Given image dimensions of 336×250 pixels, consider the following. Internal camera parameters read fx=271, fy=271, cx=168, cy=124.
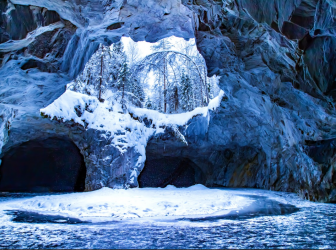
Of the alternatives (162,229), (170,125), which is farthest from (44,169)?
(162,229)

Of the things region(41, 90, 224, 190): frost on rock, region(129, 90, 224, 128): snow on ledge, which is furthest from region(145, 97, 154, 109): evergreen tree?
region(41, 90, 224, 190): frost on rock

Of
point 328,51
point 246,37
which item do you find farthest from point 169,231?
point 328,51

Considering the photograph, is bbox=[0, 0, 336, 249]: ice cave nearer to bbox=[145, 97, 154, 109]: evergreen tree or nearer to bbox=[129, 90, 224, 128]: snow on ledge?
bbox=[129, 90, 224, 128]: snow on ledge

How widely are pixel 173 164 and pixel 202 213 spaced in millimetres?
11887

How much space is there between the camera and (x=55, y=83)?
830cm

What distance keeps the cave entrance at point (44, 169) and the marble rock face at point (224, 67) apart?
1.91 metres

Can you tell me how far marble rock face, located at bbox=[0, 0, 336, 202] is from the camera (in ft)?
18.6

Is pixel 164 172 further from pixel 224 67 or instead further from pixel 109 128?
pixel 224 67

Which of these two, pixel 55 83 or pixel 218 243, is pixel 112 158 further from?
pixel 218 243

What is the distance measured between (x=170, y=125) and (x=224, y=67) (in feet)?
13.5

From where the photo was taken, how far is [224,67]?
8.37 metres

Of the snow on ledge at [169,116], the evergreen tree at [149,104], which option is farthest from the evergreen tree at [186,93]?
the snow on ledge at [169,116]

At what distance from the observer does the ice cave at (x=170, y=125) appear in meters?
3.89

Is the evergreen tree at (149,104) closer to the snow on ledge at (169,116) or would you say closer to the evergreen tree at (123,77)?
the evergreen tree at (123,77)
